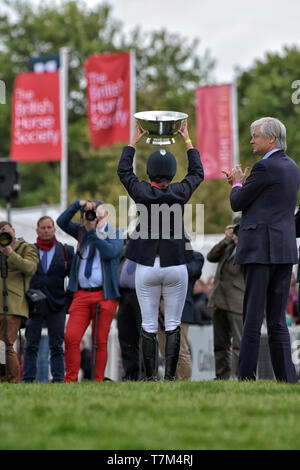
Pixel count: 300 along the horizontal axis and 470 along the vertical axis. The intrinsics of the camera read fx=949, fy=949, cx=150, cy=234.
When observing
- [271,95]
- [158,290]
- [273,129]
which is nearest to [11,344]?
[158,290]

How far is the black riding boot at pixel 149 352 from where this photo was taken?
8148 mm

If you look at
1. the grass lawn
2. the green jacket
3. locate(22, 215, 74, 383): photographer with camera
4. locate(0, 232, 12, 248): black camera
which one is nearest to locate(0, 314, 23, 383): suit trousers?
the green jacket

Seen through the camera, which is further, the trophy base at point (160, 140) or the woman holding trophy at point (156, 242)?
the trophy base at point (160, 140)

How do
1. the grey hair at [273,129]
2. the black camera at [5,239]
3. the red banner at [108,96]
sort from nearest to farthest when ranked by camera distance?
the grey hair at [273,129], the black camera at [5,239], the red banner at [108,96]

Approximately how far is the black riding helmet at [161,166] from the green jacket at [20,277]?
2.42 meters

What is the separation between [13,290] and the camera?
10172 millimetres

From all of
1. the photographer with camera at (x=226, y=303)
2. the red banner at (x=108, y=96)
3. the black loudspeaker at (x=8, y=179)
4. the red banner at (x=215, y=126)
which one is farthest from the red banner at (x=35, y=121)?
the photographer with camera at (x=226, y=303)

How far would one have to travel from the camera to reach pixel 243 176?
8.02 m

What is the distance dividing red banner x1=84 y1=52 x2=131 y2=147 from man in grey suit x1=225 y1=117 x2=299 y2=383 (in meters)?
15.1

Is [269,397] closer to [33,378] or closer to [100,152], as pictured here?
[33,378]

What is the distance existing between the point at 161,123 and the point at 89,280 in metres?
2.51

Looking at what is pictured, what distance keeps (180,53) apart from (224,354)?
38.9 metres

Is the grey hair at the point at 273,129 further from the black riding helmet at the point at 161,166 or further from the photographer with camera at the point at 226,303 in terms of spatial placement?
the photographer with camera at the point at 226,303
